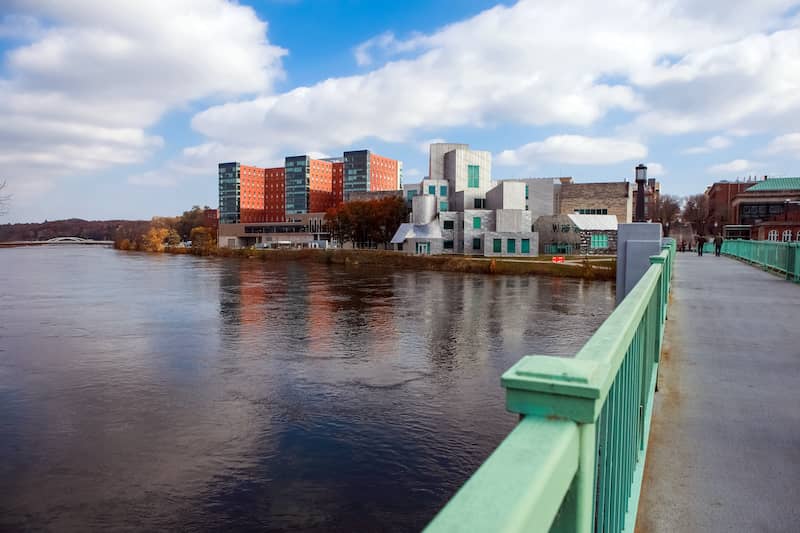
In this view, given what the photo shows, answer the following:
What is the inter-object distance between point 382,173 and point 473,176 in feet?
245

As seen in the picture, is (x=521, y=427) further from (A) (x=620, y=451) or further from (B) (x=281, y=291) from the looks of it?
(B) (x=281, y=291)

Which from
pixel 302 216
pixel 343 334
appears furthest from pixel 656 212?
pixel 343 334

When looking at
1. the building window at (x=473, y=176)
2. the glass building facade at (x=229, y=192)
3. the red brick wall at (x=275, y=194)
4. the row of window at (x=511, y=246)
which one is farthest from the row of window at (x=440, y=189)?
the glass building facade at (x=229, y=192)

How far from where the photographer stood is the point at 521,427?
1.43 meters

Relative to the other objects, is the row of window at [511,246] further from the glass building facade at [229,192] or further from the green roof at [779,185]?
the glass building facade at [229,192]

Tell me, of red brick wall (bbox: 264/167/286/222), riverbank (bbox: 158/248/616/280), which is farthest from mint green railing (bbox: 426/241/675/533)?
red brick wall (bbox: 264/167/286/222)

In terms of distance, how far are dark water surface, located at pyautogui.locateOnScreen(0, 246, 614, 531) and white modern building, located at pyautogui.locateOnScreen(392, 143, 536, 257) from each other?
35.6 m

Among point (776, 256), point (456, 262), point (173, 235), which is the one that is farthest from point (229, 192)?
point (776, 256)

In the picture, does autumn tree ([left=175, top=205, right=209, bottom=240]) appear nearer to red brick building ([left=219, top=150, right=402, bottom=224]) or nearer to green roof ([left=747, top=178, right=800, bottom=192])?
red brick building ([left=219, top=150, right=402, bottom=224])

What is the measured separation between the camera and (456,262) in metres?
55.7

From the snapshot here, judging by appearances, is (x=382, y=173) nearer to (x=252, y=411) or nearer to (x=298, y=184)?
(x=298, y=184)

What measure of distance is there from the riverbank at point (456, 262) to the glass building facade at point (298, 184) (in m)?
53.7

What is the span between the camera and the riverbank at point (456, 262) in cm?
4777

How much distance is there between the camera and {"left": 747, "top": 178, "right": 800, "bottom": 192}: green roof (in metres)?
83.6
